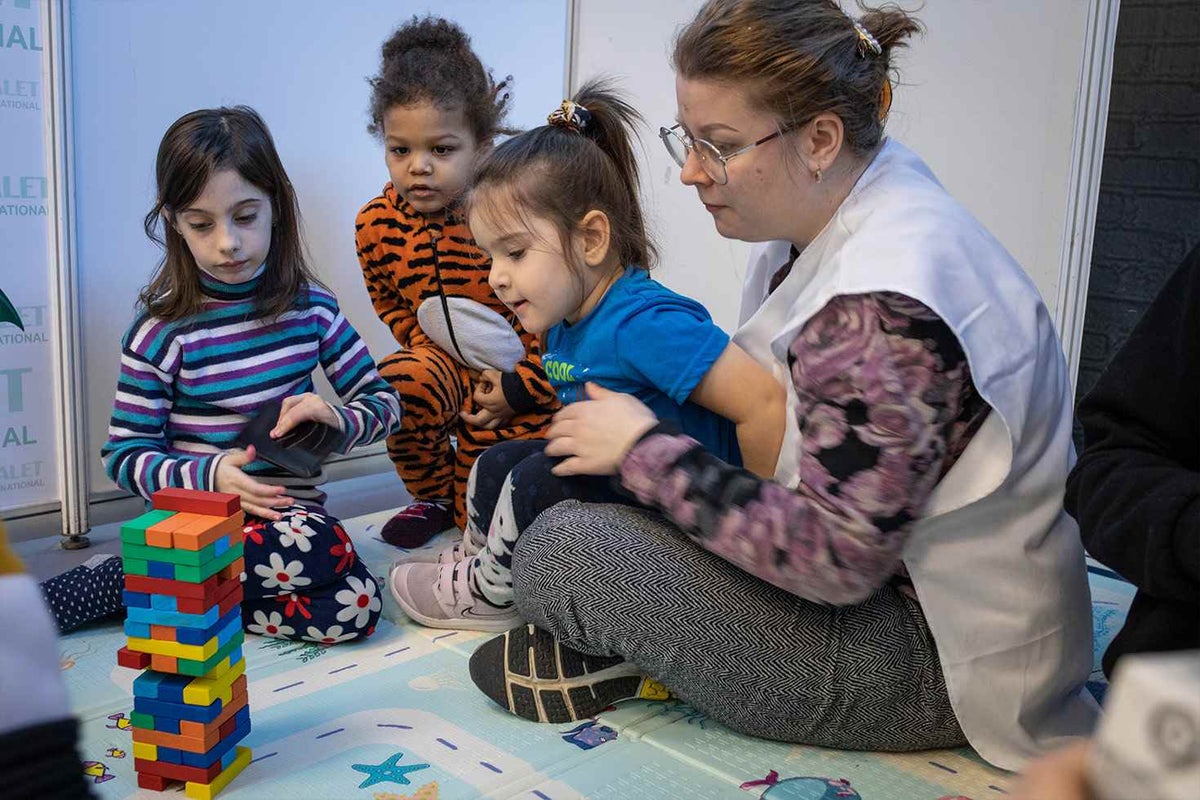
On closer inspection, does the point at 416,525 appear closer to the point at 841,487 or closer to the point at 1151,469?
the point at 841,487

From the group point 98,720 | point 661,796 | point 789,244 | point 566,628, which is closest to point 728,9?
point 789,244

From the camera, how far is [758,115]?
115 centimetres

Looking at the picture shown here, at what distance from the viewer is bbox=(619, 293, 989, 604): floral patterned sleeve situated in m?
1.00

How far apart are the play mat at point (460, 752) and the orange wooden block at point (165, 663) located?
96 millimetres

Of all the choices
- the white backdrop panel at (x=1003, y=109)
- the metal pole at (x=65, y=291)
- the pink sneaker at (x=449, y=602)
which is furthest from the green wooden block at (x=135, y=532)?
the white backdrop panel at (x=1003, y=109)

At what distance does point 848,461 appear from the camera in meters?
1.02

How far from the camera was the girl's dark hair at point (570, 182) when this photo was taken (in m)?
1.36

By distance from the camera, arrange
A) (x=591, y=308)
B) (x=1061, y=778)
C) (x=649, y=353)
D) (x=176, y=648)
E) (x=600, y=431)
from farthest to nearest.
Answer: (x=591, y=308)
(x=649, y=353)
(x=600, y=431)
(x=176, y=648)
(x=1061, y=778)

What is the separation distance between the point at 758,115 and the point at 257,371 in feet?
2.74

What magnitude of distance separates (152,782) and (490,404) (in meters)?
0.91

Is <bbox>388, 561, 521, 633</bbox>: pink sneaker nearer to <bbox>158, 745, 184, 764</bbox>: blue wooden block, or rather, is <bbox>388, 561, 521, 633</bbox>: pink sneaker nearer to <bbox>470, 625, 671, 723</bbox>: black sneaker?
<bbox>470, 625, 671, 723</bbox>: black sneaker

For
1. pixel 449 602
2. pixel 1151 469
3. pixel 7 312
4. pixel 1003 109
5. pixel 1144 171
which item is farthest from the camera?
pixel 1144 171

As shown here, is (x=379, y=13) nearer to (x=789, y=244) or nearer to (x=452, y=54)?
(x=452, y=54)

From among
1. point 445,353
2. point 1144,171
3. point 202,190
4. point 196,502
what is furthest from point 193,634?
point 1144,171
